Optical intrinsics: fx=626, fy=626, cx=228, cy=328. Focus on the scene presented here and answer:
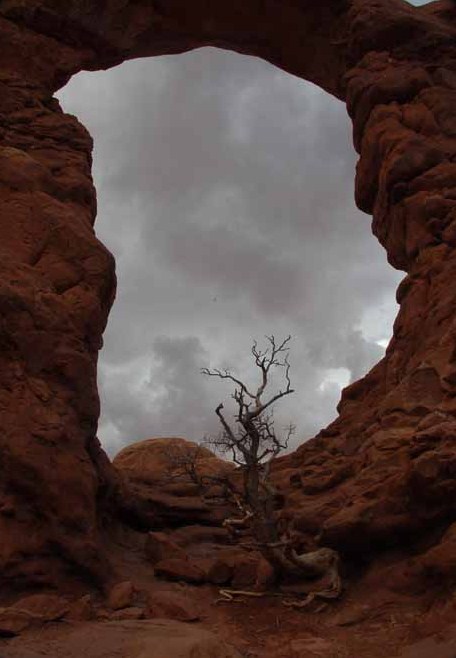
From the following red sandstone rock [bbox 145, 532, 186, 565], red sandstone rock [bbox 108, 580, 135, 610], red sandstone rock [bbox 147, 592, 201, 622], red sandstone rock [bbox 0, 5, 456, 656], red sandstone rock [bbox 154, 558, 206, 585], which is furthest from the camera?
red sandstone rock [bbox 145, 532, 186, 565]

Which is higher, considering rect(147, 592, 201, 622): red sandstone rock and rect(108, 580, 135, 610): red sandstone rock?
rect(108, 580, 135, 610): red sandstone rock

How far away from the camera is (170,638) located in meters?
8.80

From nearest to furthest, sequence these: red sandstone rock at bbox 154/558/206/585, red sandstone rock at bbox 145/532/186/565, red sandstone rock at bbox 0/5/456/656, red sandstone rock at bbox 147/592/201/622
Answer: red sandstone rock at bbox 147/592/201/622 < red sandstone rock at bbox 0/5/456/656 < red sandstone rock at bbox 154/558/206/585 < red sandstone rock at bbox 145/532/186/565

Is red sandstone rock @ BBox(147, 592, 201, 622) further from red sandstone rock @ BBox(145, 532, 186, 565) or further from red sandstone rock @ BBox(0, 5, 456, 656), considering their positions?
red sandstone rock @ BBox(145, 532, 186, 565)

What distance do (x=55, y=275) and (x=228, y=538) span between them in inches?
338

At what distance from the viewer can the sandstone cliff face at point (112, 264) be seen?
11.7m

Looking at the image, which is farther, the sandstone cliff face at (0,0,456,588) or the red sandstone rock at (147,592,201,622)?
the sandstone cliff face at (0,0,456,588)

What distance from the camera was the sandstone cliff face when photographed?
1166 centimetres

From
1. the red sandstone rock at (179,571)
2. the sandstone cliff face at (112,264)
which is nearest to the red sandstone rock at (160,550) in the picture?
the red sandstone rock at (179,571)

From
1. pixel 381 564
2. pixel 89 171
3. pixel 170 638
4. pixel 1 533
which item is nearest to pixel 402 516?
pixel 381 564

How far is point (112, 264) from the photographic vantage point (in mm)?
15891

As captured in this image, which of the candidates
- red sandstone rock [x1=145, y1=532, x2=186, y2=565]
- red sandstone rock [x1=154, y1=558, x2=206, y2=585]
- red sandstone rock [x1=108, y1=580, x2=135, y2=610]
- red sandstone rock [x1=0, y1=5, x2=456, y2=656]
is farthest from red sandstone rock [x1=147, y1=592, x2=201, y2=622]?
red sandstone rock [x1=145, y1=532, x2=186, y2=565]

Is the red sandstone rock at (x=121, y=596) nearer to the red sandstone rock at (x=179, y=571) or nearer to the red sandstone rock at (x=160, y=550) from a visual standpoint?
the red sandstone rock at (x=179, y=571)

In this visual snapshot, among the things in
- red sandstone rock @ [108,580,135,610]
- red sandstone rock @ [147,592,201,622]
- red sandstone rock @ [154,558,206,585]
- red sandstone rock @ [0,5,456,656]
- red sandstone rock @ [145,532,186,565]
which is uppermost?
red sandstone rock @ [0,5,456,656]
